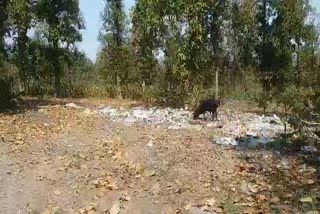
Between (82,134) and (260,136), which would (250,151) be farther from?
(82,134)

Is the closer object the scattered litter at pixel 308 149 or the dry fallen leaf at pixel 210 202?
the dry fallen leaf at pixel 210 202

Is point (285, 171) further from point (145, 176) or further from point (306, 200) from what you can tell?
point (145, 176)

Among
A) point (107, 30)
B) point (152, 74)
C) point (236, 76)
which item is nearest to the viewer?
point (236, 76)

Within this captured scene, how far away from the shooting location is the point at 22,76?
25016 millimetres

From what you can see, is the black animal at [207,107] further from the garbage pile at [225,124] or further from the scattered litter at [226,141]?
the scattered litter at [226,141]

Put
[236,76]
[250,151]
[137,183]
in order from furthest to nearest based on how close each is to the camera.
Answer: [236,76] → [250,151] → [137,183]

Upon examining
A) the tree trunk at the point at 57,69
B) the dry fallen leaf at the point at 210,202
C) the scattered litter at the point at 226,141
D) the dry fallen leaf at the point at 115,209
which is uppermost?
the tree trunk at the point at 57,69

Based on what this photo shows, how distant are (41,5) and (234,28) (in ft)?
30.2

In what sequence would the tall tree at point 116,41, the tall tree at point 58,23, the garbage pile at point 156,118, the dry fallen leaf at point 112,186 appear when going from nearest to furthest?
the dry fallen leaf at point 112,186
the garbage pile at point 156,118
the tall tree at point 58,23
the tall tree at point 116,41

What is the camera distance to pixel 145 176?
7.36m

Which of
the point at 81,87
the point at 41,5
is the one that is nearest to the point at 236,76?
the point at 81,87

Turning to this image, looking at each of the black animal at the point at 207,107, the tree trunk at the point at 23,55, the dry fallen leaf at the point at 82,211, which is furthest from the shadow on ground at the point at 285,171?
the tree trunk at the point at 23,55

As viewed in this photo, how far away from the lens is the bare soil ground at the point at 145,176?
6344mm

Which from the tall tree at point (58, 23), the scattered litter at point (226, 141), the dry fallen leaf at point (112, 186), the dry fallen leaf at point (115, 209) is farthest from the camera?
the tall tree at point (58, 23)
